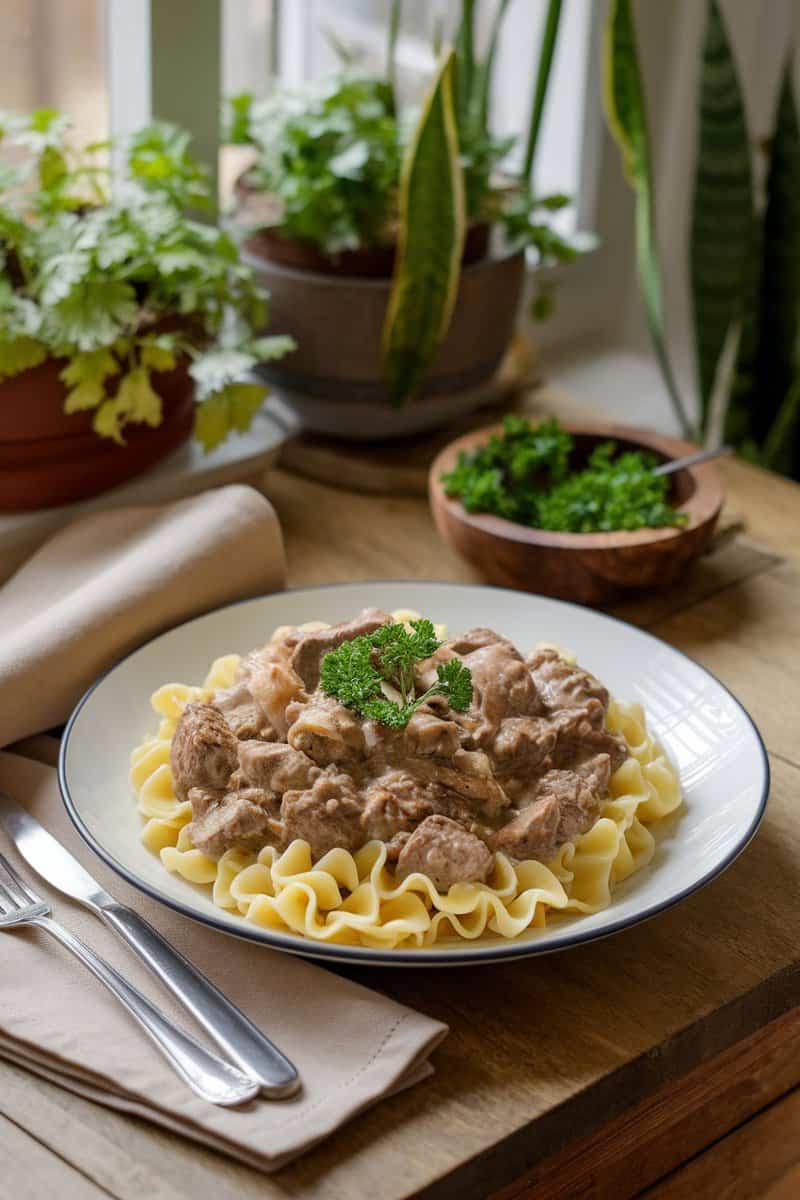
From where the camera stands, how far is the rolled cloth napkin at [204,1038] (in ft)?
3.04

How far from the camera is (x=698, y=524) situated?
1562 millimetres

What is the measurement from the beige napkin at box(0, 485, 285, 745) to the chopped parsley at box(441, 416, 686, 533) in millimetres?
261

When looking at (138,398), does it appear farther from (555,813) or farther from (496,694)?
(555,813)

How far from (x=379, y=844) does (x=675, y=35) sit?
2.02 metres

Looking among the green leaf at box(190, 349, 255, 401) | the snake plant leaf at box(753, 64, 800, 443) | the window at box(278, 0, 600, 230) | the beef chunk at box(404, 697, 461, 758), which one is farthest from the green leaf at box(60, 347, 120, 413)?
the snake plant leaf at box(753, 64, 800, 443)

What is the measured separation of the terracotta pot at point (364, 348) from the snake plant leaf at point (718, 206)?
0.51 metres

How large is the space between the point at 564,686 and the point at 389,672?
16 cm

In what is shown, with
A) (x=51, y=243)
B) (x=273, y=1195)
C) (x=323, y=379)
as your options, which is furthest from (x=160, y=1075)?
(x=323, y=379)

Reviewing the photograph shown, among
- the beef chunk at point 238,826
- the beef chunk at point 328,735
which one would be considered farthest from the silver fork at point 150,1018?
the beef chunk at point 328,735

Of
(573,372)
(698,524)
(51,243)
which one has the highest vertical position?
(51,243)

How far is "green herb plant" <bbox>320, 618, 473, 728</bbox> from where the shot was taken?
1129 millimetres

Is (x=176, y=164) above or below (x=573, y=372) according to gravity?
above

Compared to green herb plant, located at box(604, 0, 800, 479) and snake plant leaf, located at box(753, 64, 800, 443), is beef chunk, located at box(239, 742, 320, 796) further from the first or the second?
snake plant leaf, located at box(753, 64, 800, 443)

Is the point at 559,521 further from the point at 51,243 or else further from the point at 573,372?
the point at 573,372
